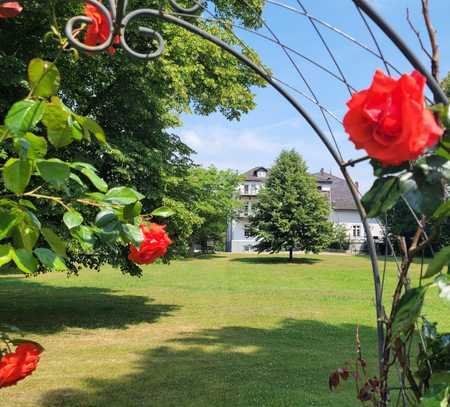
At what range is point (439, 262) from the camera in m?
0.85

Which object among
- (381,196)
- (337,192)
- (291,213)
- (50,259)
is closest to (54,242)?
(50,259)

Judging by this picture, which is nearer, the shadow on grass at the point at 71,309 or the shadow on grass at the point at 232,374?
the shadow on grass at the point at 232,374

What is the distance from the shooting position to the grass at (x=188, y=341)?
524 cm

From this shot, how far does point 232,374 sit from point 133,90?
5234 mm

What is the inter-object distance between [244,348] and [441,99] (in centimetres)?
694

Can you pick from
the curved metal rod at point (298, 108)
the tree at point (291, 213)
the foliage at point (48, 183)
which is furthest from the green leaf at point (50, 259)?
the tree at point (291, 213)

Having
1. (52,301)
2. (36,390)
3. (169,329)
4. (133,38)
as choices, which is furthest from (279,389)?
(52,301)

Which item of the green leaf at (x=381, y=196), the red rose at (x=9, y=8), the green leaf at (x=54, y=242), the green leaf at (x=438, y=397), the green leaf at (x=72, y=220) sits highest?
the red rose at (x=9, y=8)

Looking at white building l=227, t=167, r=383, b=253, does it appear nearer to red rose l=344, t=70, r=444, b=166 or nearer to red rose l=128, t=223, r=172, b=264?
red rose l=128, t=223, r=172, b=264

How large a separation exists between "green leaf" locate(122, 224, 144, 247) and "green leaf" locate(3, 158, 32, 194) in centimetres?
35

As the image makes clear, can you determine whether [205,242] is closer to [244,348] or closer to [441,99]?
[244,348]

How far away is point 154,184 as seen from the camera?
8.89 m

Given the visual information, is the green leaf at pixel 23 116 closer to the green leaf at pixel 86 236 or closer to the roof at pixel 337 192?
the green leaf at pixel 86 236

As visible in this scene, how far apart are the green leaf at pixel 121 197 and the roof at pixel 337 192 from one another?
162 feet
